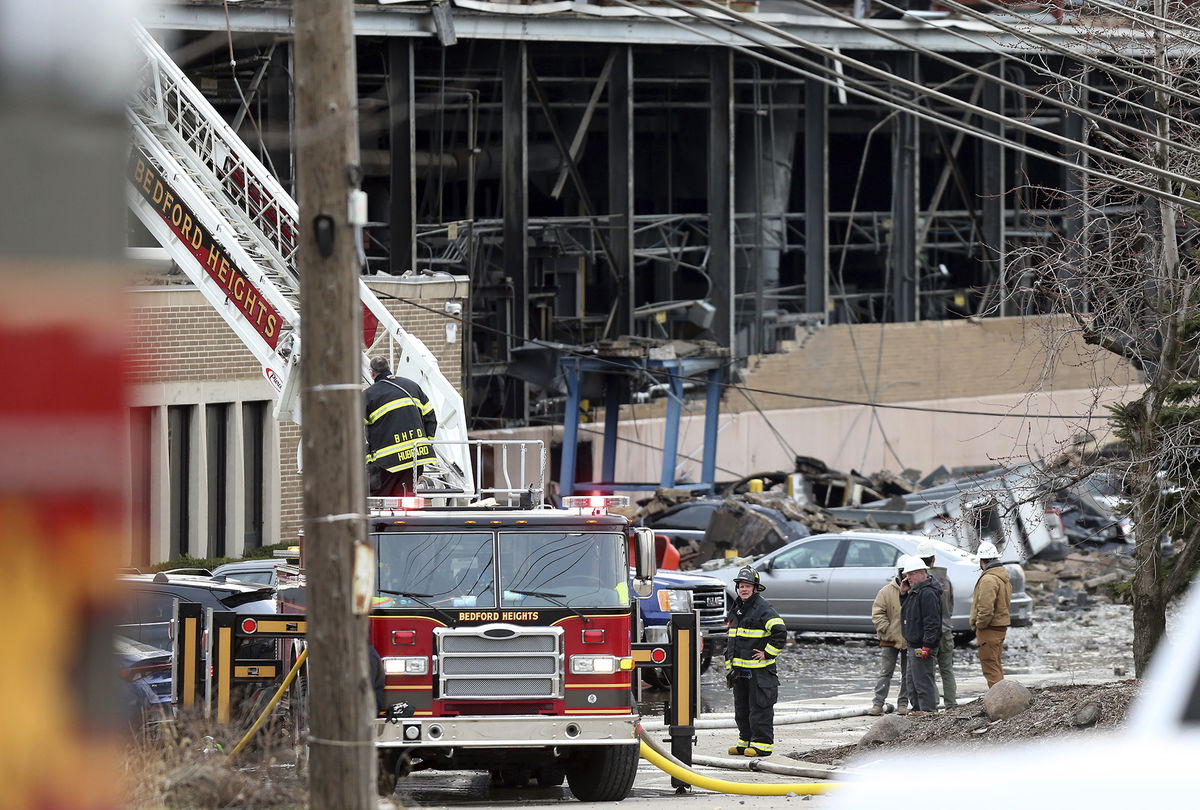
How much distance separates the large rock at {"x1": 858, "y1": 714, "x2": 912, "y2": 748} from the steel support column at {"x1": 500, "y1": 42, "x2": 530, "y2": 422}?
21.2 m

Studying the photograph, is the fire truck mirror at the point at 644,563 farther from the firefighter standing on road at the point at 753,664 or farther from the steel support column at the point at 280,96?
the steel support column at the point at 280,96

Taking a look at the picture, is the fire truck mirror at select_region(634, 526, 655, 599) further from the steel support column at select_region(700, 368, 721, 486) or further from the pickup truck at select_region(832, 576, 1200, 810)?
the steel support column at select_region(700, 368, 721, 486)

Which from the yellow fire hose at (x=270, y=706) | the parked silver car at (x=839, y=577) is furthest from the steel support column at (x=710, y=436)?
the yellow fire hose at (x=270, y=706)

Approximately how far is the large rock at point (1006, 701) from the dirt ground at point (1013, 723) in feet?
0.22

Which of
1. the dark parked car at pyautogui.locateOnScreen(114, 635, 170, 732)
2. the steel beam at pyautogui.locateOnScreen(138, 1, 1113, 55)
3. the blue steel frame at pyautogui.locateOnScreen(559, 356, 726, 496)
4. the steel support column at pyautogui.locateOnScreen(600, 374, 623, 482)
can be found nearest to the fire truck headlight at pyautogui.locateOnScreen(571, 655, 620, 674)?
the dark parked car at pyautogui.locateOnScreen(114, 635, 170, 732)

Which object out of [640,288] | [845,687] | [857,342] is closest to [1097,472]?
[845,687]

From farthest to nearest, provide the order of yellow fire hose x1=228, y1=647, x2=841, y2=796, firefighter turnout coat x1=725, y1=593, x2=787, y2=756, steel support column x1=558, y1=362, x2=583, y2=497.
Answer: steel support column x1=558, y1=362, x2=583, y2=497 < firefighter turnout coat x1=725, y1=593, x2=787, y2=756 < yellow fire hose x1=228, y1=647, x2=841, y2=796

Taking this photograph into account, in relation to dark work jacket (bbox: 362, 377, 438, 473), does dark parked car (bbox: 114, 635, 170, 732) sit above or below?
below

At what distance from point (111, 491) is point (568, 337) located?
117ft

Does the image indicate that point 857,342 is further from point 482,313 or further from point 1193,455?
point 1193,455

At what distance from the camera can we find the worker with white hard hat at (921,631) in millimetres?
16781

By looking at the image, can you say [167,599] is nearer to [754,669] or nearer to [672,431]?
[754,669]

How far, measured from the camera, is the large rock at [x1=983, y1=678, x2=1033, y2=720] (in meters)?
14.5

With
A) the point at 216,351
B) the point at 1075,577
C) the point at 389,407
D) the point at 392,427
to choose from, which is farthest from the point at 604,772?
the point at 1075,577
